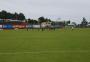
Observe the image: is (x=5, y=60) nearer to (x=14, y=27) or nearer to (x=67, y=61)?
(x=67, y=61)

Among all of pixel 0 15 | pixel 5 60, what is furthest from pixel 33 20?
pixel 5 60

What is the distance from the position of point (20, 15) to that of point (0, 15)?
17.9m

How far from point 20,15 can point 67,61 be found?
134 metres

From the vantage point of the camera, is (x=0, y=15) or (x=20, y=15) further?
(x=20, y=15)

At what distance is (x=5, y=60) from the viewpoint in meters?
8.59

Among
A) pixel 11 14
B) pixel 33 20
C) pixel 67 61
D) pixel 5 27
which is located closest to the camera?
pixel 67 61

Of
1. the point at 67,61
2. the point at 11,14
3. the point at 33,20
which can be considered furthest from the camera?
the point at 11,14

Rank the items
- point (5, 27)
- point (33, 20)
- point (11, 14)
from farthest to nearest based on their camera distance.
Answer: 1. point (11, 14)
2. point (33, 20)
3. point (5, 27)

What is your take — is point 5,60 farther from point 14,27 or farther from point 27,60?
point 14,27

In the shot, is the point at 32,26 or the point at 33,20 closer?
the point at 32,26

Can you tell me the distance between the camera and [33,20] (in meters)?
119

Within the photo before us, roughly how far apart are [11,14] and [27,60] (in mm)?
129319

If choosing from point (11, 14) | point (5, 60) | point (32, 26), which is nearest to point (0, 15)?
point (11, 14)

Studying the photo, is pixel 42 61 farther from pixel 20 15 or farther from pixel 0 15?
pixel 20 15
